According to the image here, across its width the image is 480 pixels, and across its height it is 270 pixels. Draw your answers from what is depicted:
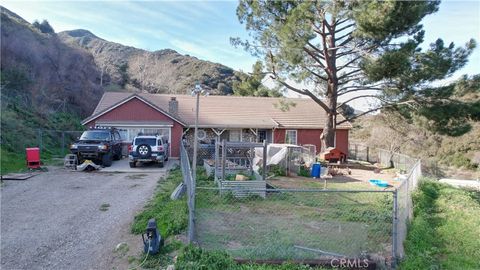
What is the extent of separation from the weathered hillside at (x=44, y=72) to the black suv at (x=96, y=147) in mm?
8755

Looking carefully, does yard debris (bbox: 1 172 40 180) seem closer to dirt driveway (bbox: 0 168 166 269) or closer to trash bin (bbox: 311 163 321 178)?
dirt driveway (bbox: 0 168 166 269)

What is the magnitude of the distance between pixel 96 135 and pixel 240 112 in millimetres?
12127

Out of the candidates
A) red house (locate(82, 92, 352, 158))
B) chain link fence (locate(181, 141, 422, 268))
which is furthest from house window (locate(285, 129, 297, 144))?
chain link fence (locate(181, 141, 422, 268))

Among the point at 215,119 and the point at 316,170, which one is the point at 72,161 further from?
the point at 316,170

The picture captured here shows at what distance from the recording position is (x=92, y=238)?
24.3ft

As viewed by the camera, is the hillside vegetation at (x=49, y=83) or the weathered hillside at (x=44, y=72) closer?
the hillside vegetation at (x=49, y=83)

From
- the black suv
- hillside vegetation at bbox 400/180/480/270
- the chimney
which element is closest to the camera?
hillside vegetation at bbox 400/180/480/270

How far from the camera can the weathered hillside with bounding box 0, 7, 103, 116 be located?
25.5 m

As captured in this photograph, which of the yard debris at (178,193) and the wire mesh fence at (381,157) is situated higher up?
the wire mesh fence at (381,157)

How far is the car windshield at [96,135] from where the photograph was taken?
18.0 meters

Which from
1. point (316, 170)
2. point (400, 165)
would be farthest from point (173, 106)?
point (400, 165)

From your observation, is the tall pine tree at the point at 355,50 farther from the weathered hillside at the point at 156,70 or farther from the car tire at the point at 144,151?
the weathered hillside at the point at 156,70

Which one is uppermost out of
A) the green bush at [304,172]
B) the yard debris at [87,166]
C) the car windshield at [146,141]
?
the car windshield at [146,141]

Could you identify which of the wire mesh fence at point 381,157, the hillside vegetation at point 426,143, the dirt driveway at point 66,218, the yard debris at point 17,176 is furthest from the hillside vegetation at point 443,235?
the hillside vegetation at point 426,143
